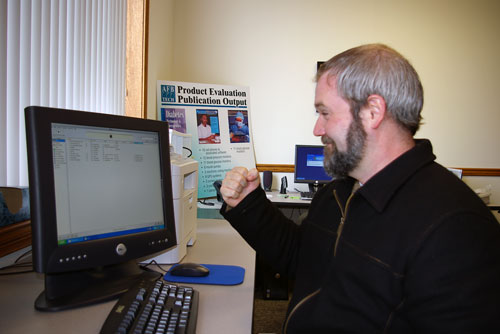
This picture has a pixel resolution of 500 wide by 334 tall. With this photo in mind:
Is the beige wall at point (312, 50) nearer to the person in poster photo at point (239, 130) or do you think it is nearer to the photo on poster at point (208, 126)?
the person in poster photo at point (239, 130)

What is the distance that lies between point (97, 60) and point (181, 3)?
187cm

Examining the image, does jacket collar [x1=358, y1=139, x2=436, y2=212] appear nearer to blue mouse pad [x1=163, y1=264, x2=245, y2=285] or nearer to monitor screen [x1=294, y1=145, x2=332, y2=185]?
blue mouse pad [x1=163, y1=264, x2=245, y2=285]

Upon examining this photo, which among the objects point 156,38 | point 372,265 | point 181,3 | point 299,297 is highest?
point 181,3

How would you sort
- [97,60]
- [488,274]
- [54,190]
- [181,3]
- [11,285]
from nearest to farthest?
[488,274] → [54,190] → [11,285] → [97,60] → [181,3]

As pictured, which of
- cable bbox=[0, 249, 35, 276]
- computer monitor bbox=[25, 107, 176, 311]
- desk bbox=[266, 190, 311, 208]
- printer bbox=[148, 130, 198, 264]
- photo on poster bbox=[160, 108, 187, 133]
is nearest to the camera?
computer monitor bbox=[25, 107, 176, 311]

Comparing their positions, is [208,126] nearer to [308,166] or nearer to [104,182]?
[308,166]

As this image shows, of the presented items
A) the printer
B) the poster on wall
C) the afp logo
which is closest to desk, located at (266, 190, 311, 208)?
the poster on wall

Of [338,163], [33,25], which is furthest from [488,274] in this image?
[33,25]

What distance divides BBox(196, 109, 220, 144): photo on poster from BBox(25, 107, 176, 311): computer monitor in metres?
2.22

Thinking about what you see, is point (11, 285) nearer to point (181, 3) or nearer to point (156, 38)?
point (156, 38)

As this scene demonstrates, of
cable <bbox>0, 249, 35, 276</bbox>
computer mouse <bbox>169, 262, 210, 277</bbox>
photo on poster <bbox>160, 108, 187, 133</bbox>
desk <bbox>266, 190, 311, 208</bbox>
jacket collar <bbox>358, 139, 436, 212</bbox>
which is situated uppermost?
photo on poster <bbox>160, 108, 187, 133</bbox>

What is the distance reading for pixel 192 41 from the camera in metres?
3.52

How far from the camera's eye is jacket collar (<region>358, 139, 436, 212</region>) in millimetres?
847

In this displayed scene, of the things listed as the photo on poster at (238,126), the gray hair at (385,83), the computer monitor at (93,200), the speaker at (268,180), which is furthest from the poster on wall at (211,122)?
the gray hair at (385,83)
